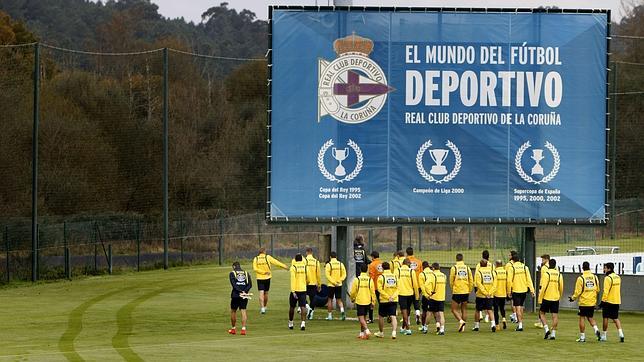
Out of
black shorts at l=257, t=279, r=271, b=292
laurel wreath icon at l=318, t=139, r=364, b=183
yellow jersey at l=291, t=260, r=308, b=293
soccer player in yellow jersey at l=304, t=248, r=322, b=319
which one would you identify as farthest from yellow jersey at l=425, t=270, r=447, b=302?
black shorts at l=257, t=279, r=271, b=292

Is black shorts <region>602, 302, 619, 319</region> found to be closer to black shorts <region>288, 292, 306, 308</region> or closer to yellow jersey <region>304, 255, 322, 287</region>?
black shorts <region>288, 292, 306, 308</region>

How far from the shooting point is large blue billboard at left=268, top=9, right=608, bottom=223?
3139 cm

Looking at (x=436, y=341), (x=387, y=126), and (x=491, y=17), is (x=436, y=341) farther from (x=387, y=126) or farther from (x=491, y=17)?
(x=491, y=17)

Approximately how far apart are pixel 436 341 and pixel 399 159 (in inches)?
245

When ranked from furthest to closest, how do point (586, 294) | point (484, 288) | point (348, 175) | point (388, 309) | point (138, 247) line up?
point (138, 247) → point (348, 175) → point (484, 288) → point (388, 309) → point (586, 294)

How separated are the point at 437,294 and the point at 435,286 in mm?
187

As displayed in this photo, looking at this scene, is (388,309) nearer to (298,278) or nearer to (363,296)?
(363,296)

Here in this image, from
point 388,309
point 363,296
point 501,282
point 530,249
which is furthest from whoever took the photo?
point 530,249

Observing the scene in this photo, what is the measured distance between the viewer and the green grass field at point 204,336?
23938 millimetres

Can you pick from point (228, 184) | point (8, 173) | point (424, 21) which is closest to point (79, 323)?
point (424, 21)

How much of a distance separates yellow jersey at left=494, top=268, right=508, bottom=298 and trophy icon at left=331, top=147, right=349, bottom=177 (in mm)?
4639

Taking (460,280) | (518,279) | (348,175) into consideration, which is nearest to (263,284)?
(348,175)

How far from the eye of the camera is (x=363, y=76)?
3134 centimetres

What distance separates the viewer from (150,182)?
57062 millimetres
